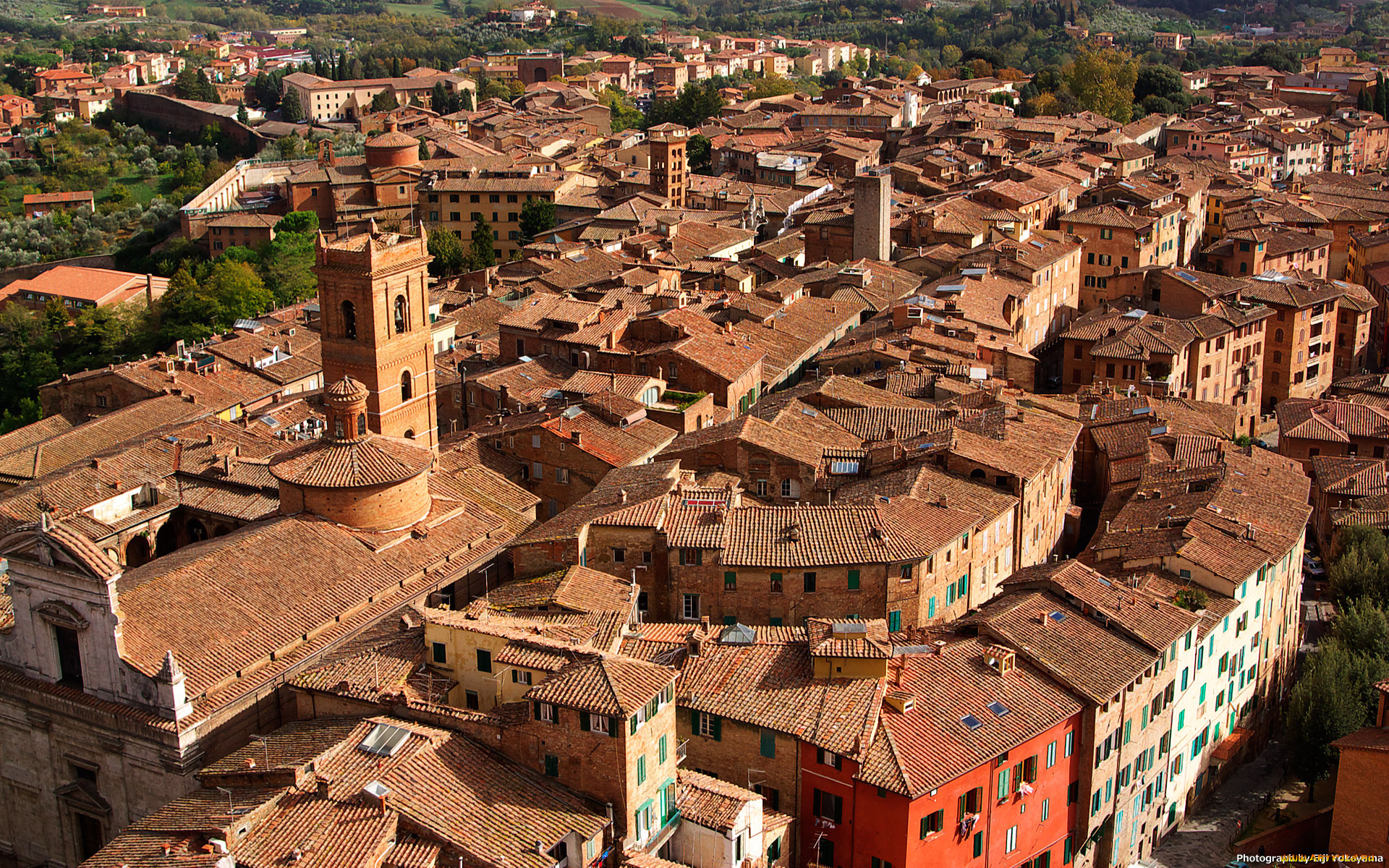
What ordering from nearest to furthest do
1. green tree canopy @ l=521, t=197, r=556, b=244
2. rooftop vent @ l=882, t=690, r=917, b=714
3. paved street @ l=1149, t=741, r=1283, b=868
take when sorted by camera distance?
1. rooftop vent @ l=882, t=690, r=917, b=714
2. paved street @ l=1149, t=741, r=1283, b=868
3. green tree canopy @ l=521, t=197, r=556, b=244

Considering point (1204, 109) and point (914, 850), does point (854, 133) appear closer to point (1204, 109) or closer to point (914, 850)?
point (1204, 109)

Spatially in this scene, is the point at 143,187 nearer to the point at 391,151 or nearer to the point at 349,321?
the point at 391,151

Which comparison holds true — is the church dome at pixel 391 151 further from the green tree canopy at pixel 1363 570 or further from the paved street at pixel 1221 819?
the paved street at pixel 1221 819

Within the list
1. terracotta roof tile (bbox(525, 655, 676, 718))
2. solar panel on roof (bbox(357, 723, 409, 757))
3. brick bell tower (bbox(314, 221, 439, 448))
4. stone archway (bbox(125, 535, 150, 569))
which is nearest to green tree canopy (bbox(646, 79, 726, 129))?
brick bell tower (bbox(314, 221, 439, 448))

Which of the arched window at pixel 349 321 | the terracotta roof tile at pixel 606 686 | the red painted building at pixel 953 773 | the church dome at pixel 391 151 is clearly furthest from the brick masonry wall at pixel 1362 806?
the church dome at pixel 391 151

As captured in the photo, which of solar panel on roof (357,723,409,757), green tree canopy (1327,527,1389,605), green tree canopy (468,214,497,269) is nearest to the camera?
solar panel on roof (357,723,409,757)

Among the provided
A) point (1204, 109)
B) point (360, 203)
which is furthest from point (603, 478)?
point (1204, 109)

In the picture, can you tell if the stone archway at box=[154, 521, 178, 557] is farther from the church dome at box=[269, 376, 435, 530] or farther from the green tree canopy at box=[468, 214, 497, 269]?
the green tree canopy at box=[468, 214, 497, 269]
